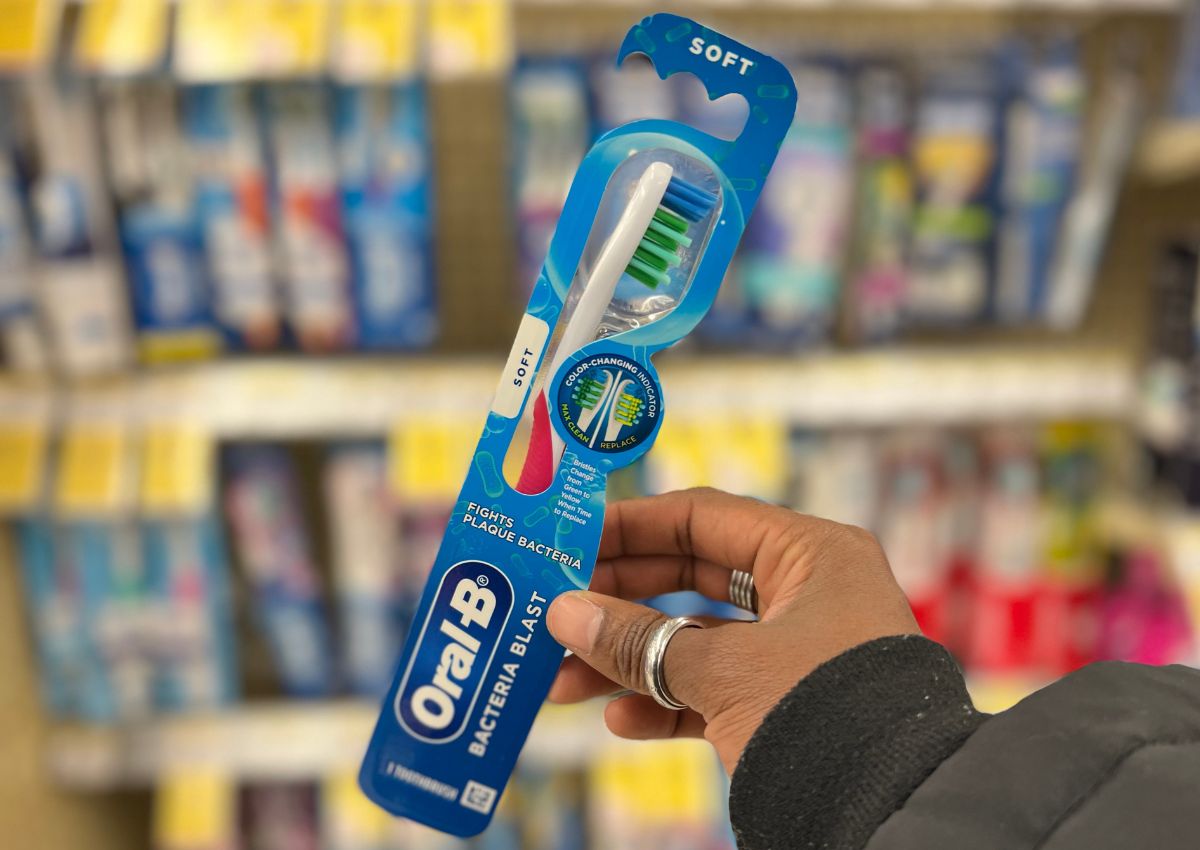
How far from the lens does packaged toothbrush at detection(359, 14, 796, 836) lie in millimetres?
551

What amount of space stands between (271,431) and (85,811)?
63cm

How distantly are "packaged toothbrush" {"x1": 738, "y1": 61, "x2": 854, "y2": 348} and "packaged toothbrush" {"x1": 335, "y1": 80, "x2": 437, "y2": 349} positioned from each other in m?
0.41

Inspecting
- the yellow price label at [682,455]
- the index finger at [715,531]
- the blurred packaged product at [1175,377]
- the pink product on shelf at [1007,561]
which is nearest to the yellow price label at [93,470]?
the yellow price label at [682,455]

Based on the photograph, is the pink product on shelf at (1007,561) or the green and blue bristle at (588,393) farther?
the pink product on shelf at (1007,561)

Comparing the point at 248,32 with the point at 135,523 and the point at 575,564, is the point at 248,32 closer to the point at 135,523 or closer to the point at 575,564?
the point at 135,523

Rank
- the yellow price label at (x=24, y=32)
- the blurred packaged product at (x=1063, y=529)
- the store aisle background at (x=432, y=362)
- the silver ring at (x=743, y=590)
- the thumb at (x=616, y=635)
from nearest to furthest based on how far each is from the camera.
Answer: the thumb at (x=616, y=635)
the silver ring at (x=743, y=590)
the yellow price label at (x=24, y=32)
the store aisle background at (x=432, y=362)
the blurred packaged product at (x=1063, y=529)

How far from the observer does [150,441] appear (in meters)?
1.23

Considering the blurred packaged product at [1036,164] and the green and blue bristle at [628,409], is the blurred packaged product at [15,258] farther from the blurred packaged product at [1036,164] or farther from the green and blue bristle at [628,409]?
the blurred packaged product at [1036,164]

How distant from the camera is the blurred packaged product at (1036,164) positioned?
1257 millimetres

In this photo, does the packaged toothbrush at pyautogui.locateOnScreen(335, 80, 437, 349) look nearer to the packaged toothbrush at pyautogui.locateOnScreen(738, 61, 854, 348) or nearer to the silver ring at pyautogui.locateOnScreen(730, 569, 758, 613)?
the packaged toothbrush at pyautogui.locateOnScreen(738, 61, 854, 348)

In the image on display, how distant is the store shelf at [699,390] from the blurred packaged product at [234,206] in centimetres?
7

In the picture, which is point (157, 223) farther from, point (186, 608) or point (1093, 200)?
point (1093, 200)

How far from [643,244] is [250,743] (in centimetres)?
105

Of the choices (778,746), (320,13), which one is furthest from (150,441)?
(778,746)
